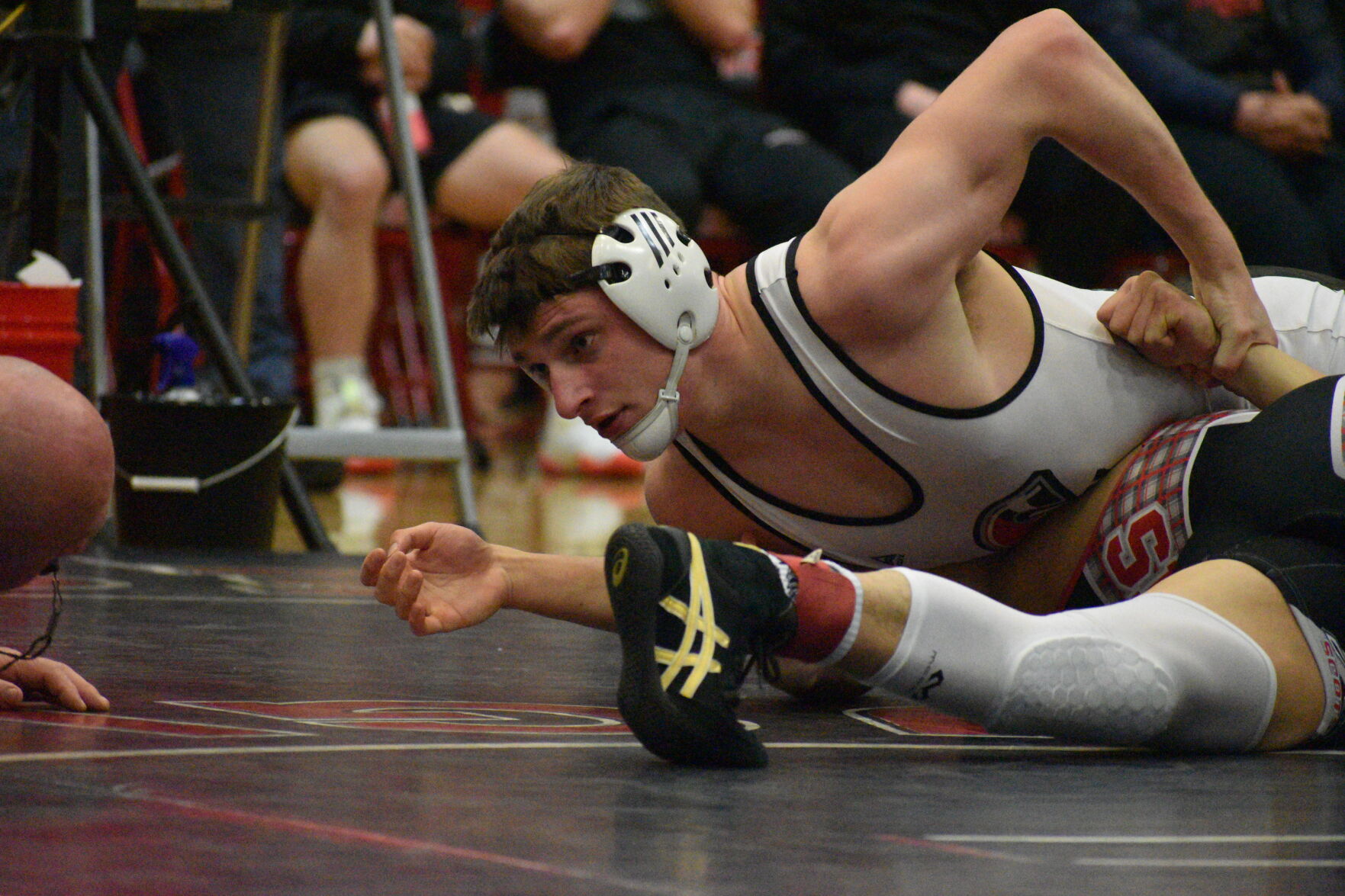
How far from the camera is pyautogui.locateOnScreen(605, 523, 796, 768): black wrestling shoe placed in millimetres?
1431

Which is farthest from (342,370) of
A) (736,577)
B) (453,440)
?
(736,577)

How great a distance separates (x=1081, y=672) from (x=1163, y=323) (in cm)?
60

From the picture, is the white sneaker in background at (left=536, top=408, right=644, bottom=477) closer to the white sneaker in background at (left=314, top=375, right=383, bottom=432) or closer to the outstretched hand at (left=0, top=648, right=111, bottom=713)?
the white sneaker in background at (left=314, top=375, right=383, bottom=432)

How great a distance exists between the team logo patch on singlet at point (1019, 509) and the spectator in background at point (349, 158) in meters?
2.62

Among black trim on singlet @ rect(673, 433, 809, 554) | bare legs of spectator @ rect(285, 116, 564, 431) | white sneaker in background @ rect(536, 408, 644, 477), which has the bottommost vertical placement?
white sneaker in background @ rect(536, 408, 644, 477)

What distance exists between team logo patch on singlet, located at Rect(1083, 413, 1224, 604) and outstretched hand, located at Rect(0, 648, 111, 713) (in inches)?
43.4

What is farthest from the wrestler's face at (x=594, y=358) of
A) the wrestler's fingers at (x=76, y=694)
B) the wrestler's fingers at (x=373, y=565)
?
the wrestler's fingers at (x=76, y=694)

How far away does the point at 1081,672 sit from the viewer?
5.21 feet

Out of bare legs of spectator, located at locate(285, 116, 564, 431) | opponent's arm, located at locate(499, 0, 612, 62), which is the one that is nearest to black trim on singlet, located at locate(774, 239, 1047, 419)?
bare legs of spectator, located at locate(285, 116, 564, 431)

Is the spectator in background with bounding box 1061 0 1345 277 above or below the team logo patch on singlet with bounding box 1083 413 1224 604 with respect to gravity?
below

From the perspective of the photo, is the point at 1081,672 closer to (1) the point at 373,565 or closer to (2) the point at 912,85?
(1) the point at 373,565

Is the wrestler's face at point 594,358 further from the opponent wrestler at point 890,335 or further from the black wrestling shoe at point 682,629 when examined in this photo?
the black wrestling shoe at point 682,629

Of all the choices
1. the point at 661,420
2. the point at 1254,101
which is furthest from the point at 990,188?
the point at 1254,101

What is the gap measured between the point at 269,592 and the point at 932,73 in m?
2.83
